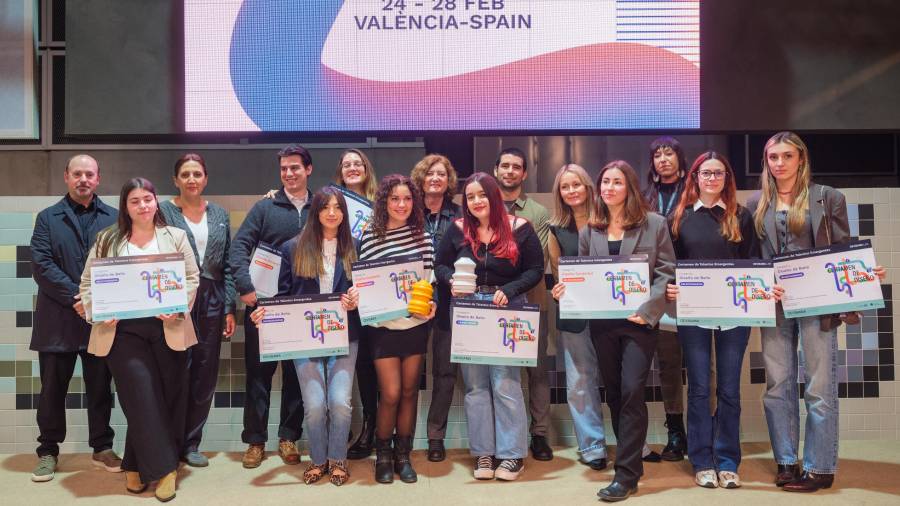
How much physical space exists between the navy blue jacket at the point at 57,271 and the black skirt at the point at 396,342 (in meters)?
1.72

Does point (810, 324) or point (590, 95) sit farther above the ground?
point (590, 95)

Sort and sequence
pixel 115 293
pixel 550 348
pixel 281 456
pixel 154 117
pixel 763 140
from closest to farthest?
pixel 115 293 < pixel 281 456 < pixel 550 348 < pixel 154 117 < pixel 763 140

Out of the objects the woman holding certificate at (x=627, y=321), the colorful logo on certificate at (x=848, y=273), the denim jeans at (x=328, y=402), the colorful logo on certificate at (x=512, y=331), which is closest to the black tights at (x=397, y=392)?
the denim jeans at (x=328, y=402)

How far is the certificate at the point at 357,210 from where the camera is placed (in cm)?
396

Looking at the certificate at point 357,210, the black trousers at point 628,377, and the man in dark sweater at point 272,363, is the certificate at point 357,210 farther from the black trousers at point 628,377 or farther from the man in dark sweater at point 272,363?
the black trousers at point 628,377

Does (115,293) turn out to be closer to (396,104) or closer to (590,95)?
(396,104)

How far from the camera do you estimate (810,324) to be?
3.43 metres

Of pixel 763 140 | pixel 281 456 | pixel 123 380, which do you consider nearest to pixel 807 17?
pixel 763 140

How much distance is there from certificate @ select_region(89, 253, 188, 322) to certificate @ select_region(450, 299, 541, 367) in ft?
4.56

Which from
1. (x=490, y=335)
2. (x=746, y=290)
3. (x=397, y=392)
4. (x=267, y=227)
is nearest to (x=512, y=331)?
(x=490, y=335)

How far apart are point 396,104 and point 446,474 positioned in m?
2.46

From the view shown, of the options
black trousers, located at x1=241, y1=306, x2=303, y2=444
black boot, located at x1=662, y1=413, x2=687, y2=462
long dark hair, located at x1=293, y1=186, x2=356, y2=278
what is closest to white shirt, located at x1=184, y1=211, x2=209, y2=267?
black trousers, located at x1=241, y1=306, x2=303, y2=444

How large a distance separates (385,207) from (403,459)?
4.49 ft

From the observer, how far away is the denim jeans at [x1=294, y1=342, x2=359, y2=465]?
11.7ft
